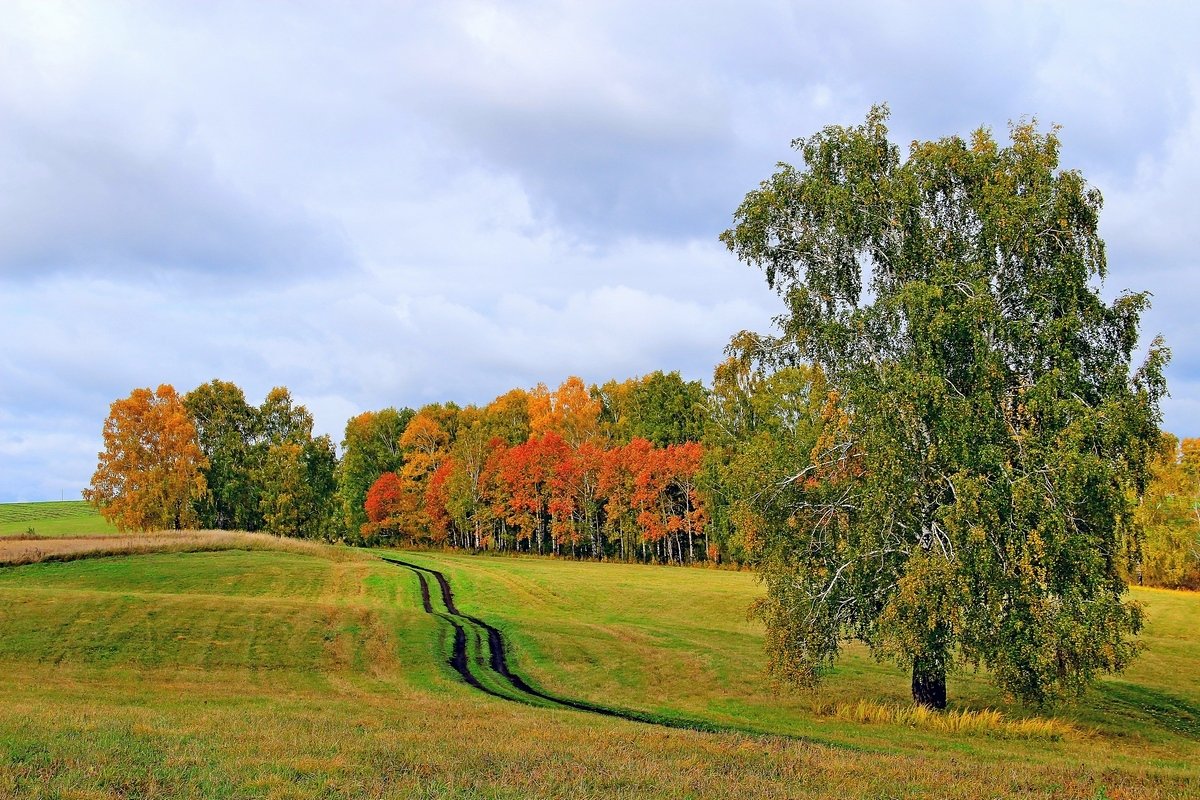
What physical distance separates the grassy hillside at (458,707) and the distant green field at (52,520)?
89.7 meters

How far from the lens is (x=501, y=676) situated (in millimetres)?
32812

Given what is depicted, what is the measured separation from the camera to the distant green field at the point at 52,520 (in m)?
134

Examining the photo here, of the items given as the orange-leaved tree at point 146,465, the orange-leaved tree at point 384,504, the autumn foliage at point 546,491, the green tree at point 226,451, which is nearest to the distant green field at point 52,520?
the green tree at point 226,451

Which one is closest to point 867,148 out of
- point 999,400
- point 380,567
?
point 999,400

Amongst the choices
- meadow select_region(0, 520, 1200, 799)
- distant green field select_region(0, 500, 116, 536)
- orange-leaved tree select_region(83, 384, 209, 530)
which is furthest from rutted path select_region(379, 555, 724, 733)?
distant green field select_region(0, 500, 116, 536)

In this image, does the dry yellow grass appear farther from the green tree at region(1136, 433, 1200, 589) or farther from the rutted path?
the green tree at region(1136, 433, 1200, 589)

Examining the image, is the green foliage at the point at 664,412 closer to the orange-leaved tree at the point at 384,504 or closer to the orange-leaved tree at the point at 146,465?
the orange-leaved tree at the point at 384,504

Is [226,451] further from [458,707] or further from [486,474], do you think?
[458,707]

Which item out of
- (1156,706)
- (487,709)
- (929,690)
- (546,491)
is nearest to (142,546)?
(546,491)

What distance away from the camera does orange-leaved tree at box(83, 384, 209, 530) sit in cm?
9869

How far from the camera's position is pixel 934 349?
2511 cm

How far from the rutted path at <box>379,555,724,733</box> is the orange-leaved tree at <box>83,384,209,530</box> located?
207 feet

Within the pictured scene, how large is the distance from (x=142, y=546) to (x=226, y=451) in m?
50.8

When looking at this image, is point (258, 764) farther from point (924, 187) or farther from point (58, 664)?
point (924, 187)
